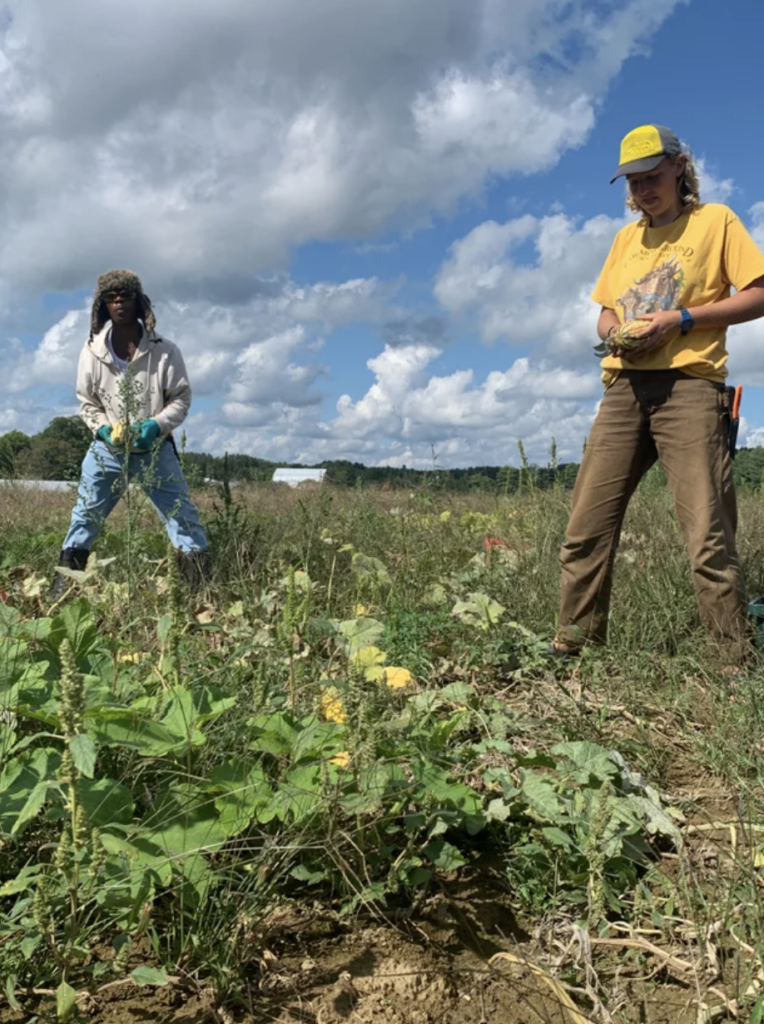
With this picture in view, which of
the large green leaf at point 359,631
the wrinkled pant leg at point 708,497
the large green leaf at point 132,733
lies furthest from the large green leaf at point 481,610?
the large green leaf at point 132,733

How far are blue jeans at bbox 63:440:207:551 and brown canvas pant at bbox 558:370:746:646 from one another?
2096 mm

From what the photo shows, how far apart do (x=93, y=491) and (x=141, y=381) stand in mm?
729

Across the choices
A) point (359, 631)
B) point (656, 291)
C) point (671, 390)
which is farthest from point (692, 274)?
point (359, 631)

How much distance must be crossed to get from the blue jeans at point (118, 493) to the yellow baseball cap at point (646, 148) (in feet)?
8.86

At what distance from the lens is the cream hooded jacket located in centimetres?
452

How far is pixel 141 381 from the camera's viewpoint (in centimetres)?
452

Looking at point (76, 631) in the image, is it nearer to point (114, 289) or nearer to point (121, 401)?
point (121, 401)

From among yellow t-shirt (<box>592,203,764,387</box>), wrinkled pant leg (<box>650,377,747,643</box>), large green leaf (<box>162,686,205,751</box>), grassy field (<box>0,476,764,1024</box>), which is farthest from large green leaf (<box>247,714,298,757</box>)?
yellow t-shirt (<box>592,203,764,387</box>)

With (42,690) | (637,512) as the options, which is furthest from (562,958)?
(637,512)

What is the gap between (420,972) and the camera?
1400 millimetres

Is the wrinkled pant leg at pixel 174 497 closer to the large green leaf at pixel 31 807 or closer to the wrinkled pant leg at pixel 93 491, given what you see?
the wrinkled pant leg at pixel 93 491

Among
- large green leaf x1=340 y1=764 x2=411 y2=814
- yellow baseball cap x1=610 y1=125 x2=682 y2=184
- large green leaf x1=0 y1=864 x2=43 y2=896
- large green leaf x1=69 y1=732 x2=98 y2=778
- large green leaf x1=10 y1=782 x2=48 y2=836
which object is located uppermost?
yellow baseball cap x1=610 y1=125 x2=682 y2=184

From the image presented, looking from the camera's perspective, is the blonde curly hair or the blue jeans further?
the blue jeans

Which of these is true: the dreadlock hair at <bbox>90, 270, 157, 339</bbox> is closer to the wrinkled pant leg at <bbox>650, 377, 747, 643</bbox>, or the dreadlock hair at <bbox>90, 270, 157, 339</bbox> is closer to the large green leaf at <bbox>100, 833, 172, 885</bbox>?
the wrinkled pant leg at <bbox>650, 377, 747, 643</bbox>
